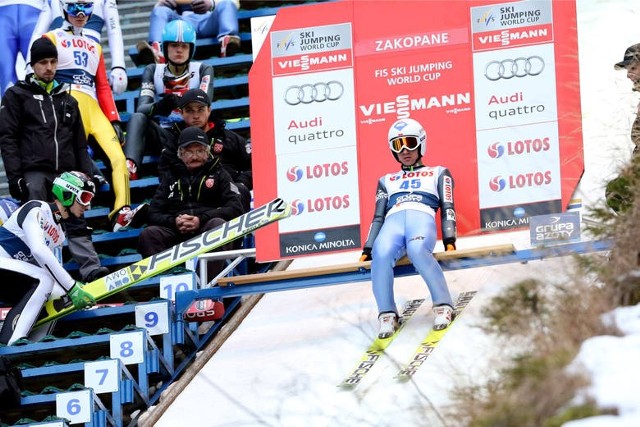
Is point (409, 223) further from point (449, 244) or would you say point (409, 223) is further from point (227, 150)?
point (227, 150)

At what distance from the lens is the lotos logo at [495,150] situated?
1199cm

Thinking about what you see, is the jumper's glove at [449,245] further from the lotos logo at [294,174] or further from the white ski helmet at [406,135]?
the lotos logo at [294,174]

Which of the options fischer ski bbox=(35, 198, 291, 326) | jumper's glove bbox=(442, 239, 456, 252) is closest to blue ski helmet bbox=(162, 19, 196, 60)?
fischer ski bbox=(35, 198, 291, 326)

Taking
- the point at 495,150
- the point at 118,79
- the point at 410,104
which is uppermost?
the point at 118,79

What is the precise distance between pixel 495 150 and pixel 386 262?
5.26ft

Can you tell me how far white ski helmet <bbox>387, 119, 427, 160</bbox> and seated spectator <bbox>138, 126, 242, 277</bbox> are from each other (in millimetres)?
1692

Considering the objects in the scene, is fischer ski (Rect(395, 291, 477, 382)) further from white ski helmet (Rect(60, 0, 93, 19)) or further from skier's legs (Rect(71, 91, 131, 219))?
white ski helmet (Rect(60, 0, 93, 19))

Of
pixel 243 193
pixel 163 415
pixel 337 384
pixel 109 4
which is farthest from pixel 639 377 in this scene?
pixel 109 4

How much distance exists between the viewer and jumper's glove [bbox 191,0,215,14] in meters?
16.2

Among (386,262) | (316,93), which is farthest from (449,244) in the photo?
(316,93)

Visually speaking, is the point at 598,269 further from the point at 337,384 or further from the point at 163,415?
the point at 163,415

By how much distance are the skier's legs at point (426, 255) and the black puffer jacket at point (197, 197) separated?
1.95 m

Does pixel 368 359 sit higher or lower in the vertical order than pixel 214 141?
lower

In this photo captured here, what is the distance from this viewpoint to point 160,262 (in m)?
12.0
